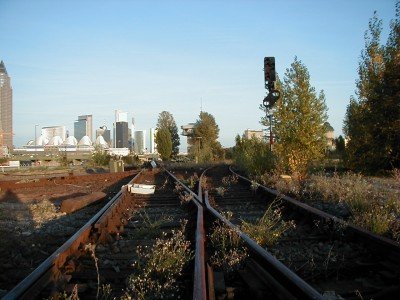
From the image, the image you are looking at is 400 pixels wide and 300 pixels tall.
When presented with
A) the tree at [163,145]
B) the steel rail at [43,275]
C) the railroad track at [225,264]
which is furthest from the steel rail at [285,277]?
the tree at [163,145]

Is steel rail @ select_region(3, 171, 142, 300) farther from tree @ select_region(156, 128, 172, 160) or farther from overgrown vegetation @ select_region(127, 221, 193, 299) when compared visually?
tree @ select_region(156, 128, 172, 160)

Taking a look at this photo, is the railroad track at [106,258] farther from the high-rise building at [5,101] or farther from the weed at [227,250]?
the high-rise building at [5,101]

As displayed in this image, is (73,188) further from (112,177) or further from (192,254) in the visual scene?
(192,254)

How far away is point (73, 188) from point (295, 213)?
31.6 feet

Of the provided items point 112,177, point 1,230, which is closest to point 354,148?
point 112,177

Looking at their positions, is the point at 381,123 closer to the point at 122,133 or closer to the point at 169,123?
the point at 169,123

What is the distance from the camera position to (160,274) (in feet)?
12.2

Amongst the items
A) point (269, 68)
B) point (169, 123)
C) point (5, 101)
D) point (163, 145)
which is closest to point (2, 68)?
point (5, 101)

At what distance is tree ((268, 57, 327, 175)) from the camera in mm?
14414

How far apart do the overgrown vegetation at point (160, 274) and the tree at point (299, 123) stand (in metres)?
10.6

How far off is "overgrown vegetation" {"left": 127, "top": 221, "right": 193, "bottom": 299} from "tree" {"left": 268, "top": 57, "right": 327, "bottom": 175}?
10.6 metres

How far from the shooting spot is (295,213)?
22.7 ft

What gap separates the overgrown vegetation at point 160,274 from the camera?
127 inches

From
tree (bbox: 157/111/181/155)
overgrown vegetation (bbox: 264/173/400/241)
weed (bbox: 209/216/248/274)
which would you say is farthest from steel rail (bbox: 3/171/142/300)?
tree (bbox: 157/111/181/155)
